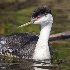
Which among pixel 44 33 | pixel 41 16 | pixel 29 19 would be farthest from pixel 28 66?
pixel 29 19

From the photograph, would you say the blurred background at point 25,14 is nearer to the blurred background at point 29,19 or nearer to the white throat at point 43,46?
the blurred background at point 29,19

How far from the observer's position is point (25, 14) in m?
25.8

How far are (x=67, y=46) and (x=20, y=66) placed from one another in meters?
3.77

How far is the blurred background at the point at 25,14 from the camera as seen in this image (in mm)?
21097

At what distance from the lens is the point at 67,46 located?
17062mm

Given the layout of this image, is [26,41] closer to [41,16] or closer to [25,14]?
[41,16]

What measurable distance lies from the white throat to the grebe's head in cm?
21

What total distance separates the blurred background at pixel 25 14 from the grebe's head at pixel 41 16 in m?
5.35

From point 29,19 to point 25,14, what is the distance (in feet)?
6.89

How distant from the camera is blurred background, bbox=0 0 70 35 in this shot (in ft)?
69.2

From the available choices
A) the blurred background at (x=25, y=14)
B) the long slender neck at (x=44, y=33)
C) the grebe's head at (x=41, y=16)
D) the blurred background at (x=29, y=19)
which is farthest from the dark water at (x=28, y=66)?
the blurred background at (x=25, y=14)

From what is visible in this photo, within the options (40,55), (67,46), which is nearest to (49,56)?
(40,55)

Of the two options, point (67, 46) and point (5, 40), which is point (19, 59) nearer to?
point (5, 40)

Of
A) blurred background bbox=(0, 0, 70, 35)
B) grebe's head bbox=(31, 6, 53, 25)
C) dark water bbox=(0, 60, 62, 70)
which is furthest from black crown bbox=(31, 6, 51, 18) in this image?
blurred background bbox=(0, 0, 70, 35)
